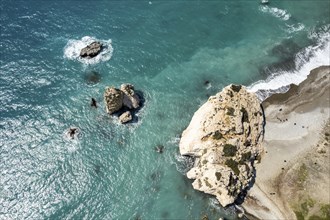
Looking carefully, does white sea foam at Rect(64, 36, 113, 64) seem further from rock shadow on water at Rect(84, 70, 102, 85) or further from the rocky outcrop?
the rocky outcrop

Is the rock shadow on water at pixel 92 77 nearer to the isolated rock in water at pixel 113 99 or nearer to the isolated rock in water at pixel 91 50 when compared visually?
the isolated rock in water at pixel 91 50

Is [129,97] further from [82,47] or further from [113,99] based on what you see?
[82,47]

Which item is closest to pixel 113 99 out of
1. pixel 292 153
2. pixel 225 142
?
pixel 225 142

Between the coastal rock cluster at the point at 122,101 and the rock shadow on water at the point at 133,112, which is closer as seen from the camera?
the coastal rock cluster at the point at 122,101

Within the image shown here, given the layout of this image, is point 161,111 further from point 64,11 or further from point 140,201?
point 64,11

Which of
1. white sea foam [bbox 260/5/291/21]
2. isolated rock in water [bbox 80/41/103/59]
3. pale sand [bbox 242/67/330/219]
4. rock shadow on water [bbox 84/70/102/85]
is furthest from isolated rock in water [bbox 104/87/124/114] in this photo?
white sea foam [bbox 260/5/291/21]

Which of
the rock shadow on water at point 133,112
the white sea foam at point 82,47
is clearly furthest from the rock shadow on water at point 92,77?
the rock shadow on water at point 133,112
